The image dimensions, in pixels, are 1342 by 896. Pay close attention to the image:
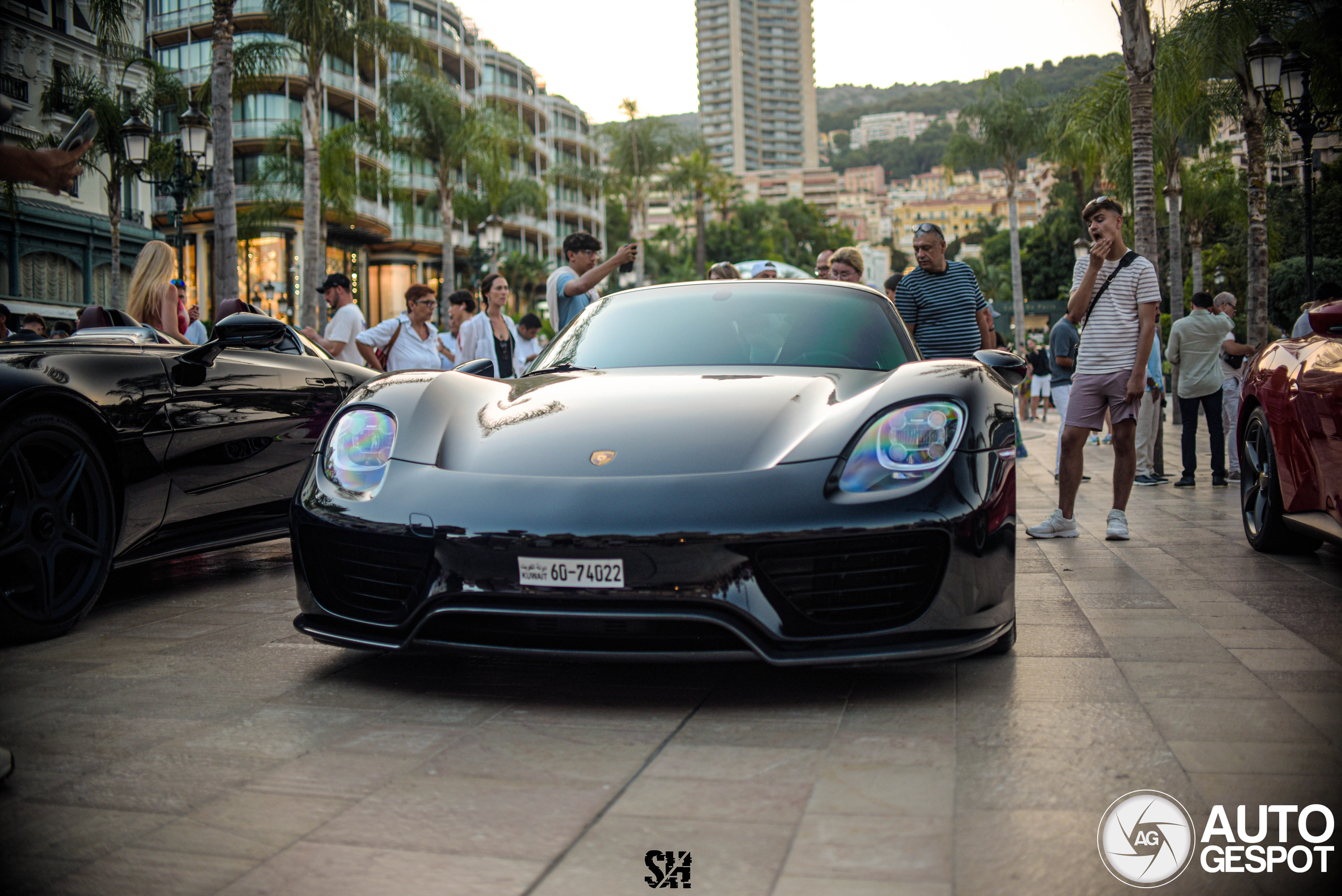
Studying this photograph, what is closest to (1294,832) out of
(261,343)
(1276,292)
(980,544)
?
(980,544)

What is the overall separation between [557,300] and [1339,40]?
1307cm

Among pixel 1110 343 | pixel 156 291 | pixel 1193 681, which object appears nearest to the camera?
pixel 1193 681

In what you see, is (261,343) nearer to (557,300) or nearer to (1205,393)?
(557,300)

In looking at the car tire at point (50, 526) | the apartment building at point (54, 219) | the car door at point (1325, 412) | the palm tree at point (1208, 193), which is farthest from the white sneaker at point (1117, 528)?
the palm tree at point (1208, 193)

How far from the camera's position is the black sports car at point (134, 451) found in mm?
3680

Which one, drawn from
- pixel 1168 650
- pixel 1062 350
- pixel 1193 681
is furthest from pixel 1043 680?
pixel 1062 350

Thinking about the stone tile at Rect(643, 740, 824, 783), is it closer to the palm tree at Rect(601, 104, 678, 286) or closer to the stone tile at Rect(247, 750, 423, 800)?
the stone tile at Rect(247, 750, 423, 800)

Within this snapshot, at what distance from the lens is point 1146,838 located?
6.56ft

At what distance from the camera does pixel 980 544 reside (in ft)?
9.57

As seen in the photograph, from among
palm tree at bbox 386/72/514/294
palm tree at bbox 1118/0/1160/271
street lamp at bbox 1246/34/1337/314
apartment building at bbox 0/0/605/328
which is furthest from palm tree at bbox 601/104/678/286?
street lamp at bbox 1246/34/1337/314

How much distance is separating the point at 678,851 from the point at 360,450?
5.80 feet

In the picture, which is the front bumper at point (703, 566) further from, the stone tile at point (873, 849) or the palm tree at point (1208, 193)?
the palm tree at point (1208, 193)

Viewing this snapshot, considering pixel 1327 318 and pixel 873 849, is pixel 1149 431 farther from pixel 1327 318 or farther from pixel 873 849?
pixel 873 849

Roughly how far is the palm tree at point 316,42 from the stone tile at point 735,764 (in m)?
23.1
